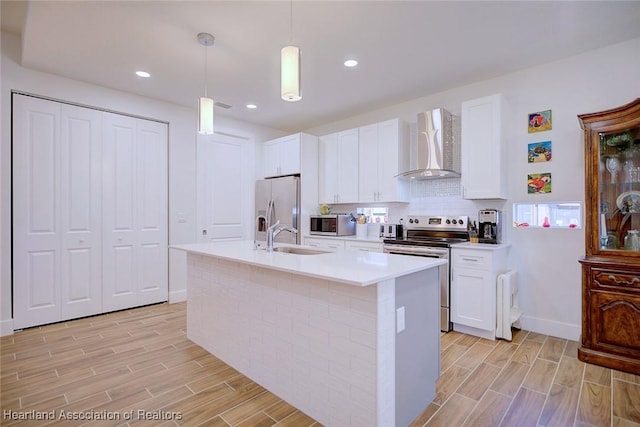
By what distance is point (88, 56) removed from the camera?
117 inches

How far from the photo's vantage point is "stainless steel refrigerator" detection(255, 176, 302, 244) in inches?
186

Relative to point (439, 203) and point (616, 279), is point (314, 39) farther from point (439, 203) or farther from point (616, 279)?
point (616, 279)

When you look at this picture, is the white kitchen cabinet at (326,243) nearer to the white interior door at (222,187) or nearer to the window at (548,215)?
the white interior door at (222,187)

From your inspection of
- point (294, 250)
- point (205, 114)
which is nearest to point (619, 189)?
point (294, 250)

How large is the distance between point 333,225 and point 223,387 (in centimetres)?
266

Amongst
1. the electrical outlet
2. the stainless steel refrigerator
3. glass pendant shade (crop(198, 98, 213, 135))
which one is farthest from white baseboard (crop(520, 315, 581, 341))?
Result: glass pendant shade (crop(198, 98, 213, 135))

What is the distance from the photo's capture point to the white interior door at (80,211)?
3527 mm

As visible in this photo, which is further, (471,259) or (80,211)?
(80,211)

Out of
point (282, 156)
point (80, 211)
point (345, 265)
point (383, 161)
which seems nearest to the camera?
point (345, 265)

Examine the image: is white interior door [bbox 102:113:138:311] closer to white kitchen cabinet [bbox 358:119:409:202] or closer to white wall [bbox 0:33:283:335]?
white wall [bbox 0:33:283:335]

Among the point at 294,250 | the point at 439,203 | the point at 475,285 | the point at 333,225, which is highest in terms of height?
the point at 439,203

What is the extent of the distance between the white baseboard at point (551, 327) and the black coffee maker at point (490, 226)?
2.76 feet

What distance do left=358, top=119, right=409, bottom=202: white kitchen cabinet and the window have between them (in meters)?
1.28

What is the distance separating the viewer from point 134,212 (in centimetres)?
401
